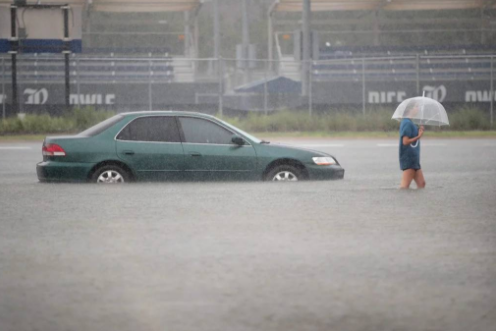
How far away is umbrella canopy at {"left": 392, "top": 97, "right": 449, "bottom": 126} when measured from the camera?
16219mm

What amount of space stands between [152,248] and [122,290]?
7.04 feet

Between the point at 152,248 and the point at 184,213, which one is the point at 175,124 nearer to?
the point at 184,213

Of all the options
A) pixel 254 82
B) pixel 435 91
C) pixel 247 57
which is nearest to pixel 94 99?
pixel 247 57

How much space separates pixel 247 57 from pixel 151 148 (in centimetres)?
2127

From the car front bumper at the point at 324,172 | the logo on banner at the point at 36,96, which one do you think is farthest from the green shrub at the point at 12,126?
the car front bumper at the point at 324,172

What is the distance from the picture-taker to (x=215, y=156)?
16625 millimetres

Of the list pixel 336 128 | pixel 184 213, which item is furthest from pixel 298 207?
pixel 336 128

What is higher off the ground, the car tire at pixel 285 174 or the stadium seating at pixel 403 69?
the stadium seating at pixel 403 69

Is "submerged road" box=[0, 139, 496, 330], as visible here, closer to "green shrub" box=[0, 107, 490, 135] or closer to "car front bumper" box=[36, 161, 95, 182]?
"car front bumper" box=[36, 161, 95, 182]

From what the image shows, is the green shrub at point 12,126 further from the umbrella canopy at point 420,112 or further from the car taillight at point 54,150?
the umbrella canopy at point 420,112

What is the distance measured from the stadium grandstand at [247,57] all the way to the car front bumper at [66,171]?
1511 centimetres

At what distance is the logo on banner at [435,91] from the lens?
3747cm

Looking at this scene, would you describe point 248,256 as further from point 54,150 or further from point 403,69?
point 403,69

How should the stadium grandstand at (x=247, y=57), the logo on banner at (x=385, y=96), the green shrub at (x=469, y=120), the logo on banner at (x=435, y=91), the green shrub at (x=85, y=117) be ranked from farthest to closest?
1. the logo on banner at (x=435, y=91)
2. the logo on banner at (x=385, y=96)
3. the green shrub at (x=469, y=120)
4. the stadium grandstand at (x=247, y=57)
5. the green shrub at (x=85, y=117)
